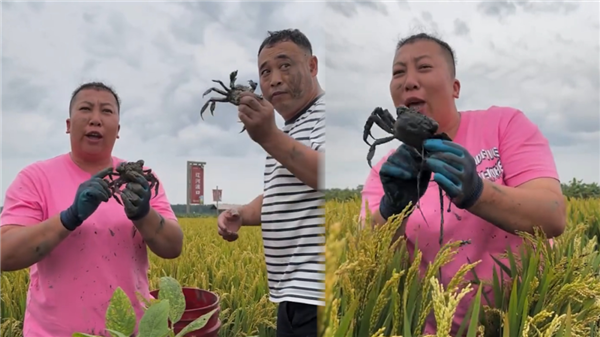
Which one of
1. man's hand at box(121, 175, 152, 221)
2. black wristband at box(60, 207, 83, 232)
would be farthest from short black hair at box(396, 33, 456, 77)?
black wristband at box(60, 207, 83, 232)

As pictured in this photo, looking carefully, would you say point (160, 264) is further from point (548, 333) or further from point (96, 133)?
point (548, 333)

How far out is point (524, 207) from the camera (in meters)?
0.62

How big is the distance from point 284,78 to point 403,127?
18 cm

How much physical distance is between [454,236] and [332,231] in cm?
51

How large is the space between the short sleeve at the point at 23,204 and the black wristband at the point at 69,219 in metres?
0.14

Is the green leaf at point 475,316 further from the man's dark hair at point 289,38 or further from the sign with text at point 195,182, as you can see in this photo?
the sign with text at point 195,182

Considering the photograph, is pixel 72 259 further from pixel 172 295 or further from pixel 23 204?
pixel 172 295

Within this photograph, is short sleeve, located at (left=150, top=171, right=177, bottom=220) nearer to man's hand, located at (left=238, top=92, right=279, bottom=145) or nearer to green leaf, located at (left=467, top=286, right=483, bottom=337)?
man's hand, located at (left=238, top=92, right=279, bottom=145)

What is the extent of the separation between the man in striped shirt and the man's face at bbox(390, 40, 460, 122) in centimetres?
14

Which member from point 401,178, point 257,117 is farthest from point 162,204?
point 401,178

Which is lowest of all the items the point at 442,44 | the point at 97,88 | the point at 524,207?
the point at 524,207

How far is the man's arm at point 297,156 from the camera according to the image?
0.47 meters

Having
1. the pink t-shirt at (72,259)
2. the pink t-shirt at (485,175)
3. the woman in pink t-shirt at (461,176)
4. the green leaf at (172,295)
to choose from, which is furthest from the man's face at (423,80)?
the pink t-shirt at (72,259)

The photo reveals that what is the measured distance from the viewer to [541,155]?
0.74 m
